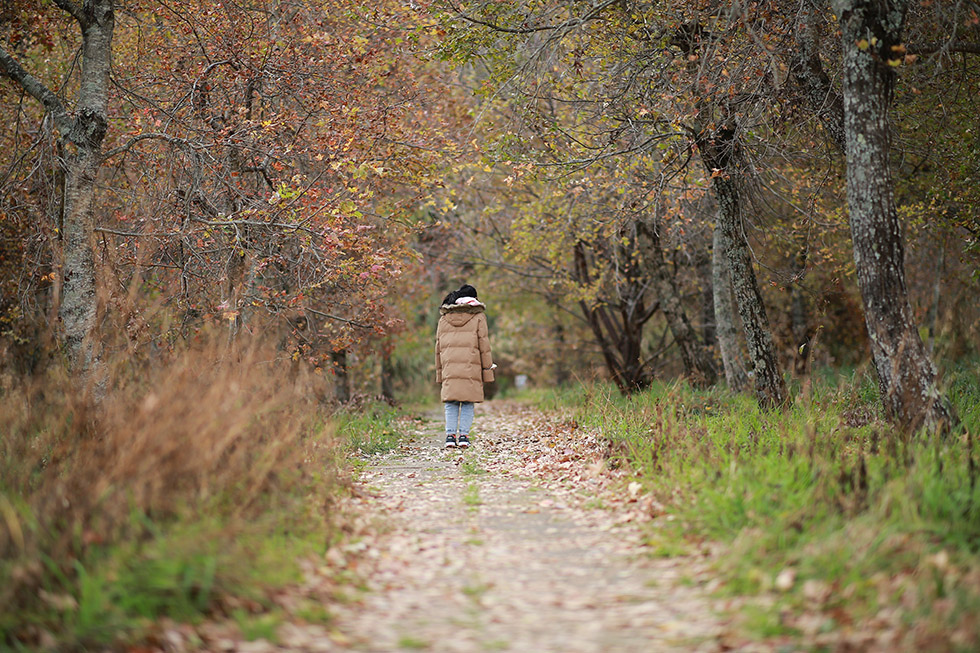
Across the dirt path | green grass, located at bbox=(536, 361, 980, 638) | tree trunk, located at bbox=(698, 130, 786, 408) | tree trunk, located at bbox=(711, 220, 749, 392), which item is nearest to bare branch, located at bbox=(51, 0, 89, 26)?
the dirt path

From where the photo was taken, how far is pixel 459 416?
10.7m

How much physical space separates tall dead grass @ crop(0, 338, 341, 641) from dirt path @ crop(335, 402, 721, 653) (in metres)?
0.85

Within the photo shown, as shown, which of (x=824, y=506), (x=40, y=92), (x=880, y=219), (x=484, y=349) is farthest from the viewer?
(x=484, y=349)

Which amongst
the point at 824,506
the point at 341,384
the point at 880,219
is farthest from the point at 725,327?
the point at 341,384

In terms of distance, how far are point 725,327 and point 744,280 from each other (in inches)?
102

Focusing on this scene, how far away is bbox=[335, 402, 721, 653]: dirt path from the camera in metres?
3.99

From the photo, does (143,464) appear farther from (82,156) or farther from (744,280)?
(744,280)

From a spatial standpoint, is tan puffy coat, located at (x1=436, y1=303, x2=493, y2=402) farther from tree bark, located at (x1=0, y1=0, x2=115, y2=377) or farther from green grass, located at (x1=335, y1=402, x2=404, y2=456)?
tree bark, located at (x1=0, y1=0, x2=115, y2=377)

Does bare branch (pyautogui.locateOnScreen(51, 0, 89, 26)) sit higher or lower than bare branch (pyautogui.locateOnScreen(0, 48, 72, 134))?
higher

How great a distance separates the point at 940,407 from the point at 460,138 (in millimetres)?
10492

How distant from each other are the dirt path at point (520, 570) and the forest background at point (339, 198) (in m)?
0.73

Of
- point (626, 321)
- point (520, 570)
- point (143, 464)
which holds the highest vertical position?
point (626, 321)

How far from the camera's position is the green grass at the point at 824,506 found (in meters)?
4.07

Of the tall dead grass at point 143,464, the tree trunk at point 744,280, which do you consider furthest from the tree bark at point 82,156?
the tree trunk at point 744,280
